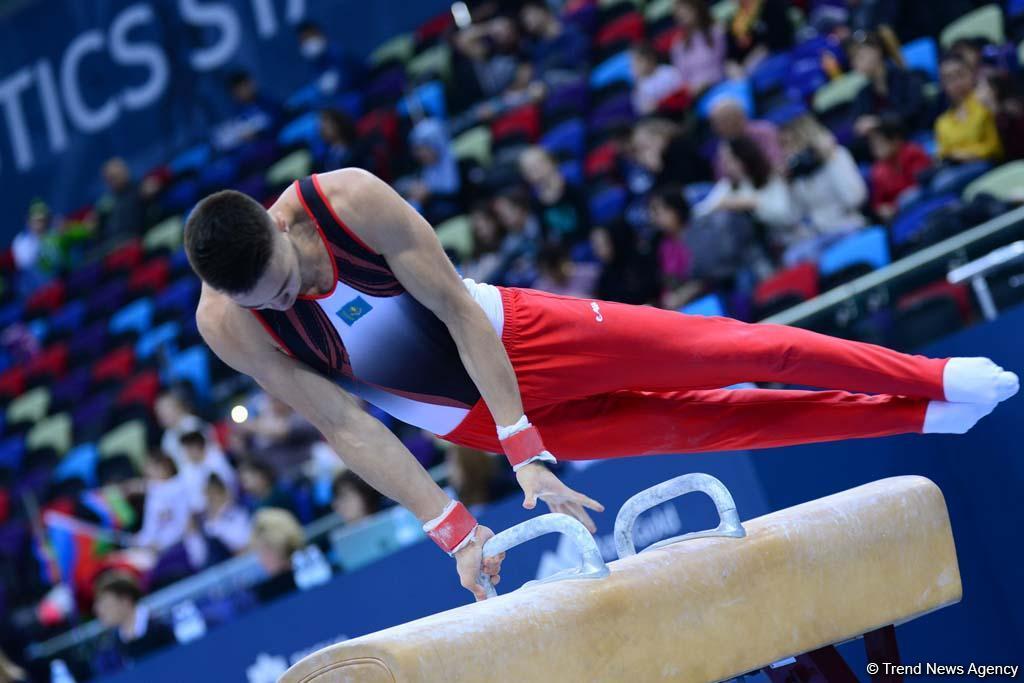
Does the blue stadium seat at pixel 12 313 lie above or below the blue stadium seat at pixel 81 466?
above

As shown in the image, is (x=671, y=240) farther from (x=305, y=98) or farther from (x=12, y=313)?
(x=12, y=313)

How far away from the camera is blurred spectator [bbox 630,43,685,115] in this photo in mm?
7992

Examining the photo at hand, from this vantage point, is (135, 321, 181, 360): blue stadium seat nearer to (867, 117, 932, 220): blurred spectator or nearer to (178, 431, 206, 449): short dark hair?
(178, 431, 206, 449): short dark hair

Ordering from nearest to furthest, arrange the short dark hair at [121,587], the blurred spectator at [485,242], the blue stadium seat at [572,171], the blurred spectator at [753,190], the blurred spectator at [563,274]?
1. the short dark hair at [121,587]
2. the blurred spectator at [753,190]
3. the blurred spectator at [563,274]
4. the blurred spectator at [485,242]
5. the blue stadium seat at [572,171]

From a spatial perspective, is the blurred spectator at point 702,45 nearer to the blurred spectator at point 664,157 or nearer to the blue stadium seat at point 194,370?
the blurred spectator at point 664,157

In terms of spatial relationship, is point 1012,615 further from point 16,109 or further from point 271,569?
point 16,109

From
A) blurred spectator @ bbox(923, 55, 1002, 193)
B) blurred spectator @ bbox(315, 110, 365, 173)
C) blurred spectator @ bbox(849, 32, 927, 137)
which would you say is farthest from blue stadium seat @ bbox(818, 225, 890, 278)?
blurred spectator @ bbox(315, 110, 365, 173)

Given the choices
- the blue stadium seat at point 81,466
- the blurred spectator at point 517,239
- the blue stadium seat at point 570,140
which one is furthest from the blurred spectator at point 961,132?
the blue stadium seat at point 81,466

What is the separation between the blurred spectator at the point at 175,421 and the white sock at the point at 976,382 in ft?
17.9

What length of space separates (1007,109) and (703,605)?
12.9 feet

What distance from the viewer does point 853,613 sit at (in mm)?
2582

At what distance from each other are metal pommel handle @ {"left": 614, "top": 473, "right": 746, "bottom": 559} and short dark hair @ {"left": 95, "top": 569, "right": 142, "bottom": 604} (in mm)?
3847

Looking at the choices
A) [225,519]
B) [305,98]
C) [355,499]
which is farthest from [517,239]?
[305,98]

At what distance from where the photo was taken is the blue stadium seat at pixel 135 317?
A: 10.8 m
